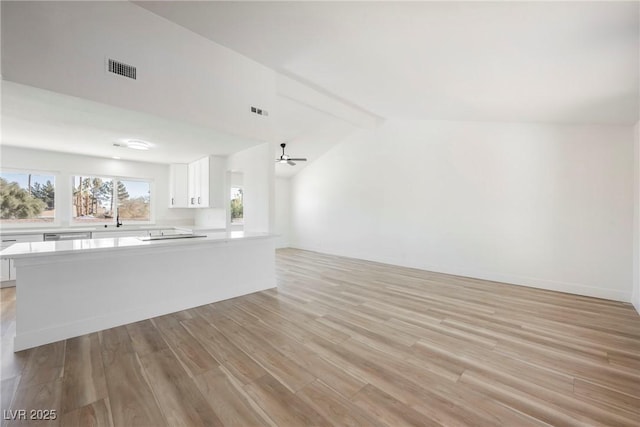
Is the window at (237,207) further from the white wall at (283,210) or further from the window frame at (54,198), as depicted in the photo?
the window frame at (54,198)

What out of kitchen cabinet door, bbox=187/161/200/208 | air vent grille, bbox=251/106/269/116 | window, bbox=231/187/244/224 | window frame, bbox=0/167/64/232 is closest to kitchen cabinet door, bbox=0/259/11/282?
window frame, bbox=0/167/64/232

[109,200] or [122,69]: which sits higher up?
[122,69]

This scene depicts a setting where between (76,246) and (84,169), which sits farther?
(84,169)

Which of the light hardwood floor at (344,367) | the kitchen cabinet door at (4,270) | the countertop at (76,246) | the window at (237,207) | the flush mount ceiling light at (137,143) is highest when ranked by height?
the flush mount ceiling light at (137,143)

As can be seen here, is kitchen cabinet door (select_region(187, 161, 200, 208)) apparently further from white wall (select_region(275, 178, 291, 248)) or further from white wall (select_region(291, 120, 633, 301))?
white wall (select_region(291, 120, 633, 301))

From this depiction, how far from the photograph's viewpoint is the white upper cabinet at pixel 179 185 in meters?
6.14

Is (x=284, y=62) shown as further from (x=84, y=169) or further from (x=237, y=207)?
(x=237, y=207)

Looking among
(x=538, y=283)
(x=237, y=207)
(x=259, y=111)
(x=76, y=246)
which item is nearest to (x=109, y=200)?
(x=237, y=207)

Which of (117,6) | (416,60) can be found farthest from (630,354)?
(117,6)

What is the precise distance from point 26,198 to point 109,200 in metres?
1.25

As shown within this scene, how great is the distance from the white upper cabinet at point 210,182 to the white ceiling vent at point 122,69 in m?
2.36

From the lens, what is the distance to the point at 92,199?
5.75 metres

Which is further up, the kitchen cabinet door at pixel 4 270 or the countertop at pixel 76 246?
the countertop at pixel 76 246

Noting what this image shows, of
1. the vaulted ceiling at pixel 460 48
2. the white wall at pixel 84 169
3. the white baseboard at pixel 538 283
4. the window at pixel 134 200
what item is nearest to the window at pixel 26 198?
the white wall at pixel 84 169
